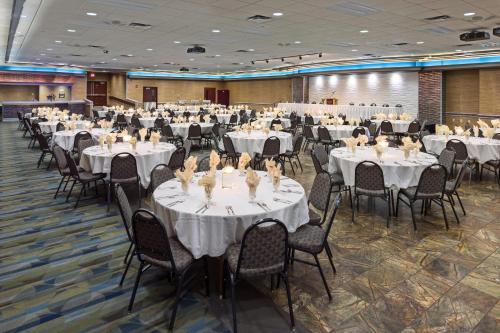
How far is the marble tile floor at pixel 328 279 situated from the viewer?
10.2ft

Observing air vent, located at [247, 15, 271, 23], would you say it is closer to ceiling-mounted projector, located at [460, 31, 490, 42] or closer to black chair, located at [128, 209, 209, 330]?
ceiling-mounted projector, located at [460, 31, 490, 42]

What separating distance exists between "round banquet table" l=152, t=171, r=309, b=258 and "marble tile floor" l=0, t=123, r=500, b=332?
59 centimetres

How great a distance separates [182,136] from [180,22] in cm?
384

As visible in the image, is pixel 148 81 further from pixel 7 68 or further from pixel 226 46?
pixel 226 46

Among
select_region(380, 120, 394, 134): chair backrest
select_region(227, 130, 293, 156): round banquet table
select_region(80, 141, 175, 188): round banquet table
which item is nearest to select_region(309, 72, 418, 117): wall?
select_region(380, 120, 394, 134): chair backrest

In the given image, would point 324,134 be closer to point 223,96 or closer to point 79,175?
point 79,175

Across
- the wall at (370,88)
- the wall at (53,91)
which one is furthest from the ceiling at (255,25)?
the wall at (53,91)

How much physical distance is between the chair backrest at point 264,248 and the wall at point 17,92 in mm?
28256

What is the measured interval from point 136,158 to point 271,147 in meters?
3.07

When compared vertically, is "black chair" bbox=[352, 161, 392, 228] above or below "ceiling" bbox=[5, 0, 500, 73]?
below

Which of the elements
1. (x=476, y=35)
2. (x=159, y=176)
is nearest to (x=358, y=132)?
(x=476, y=35)

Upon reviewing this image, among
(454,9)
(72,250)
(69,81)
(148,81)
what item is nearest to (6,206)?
(72,250)

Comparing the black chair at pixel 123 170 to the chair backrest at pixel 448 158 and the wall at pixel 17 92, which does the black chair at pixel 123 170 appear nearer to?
the chair backrest at pixel 448 158

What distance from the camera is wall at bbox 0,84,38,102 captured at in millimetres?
25469
